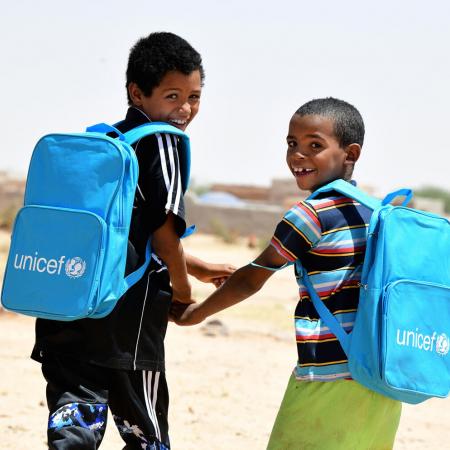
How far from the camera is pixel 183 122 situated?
3938mm

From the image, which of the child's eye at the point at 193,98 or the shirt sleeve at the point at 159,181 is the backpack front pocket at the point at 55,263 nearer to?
the shirt sleeve at the point at 159,181

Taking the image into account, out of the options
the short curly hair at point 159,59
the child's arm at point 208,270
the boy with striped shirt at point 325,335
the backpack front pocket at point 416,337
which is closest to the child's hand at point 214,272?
the child's arm at point 208,270

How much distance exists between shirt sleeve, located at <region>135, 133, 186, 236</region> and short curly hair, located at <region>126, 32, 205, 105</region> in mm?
264

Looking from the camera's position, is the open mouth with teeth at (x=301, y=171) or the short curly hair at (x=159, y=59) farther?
the short curly hair at (x=159, y=59)

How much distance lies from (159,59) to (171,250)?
29.7 inches

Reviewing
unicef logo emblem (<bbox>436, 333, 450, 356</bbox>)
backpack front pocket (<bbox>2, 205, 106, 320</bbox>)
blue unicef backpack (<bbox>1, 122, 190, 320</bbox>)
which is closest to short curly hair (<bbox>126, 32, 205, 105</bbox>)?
blue unicef backpack (<bbox>1, 122, 190, 320</bbox>)

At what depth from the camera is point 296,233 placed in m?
3.53

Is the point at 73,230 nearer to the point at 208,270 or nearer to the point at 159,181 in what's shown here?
the point at 159,181

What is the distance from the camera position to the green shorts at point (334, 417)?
353 cm

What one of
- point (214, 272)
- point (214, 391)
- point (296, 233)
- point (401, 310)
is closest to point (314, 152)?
point (296, 233)

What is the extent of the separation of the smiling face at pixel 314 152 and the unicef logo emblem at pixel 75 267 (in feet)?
2.90

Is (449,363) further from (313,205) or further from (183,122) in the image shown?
(183,122)

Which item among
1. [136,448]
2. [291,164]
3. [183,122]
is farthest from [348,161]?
[136,448]

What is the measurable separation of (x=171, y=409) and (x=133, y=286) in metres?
3.09
